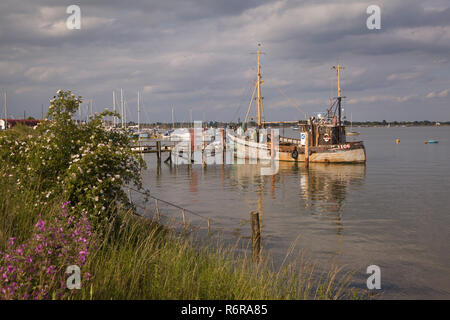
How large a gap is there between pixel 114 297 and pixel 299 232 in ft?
37.9

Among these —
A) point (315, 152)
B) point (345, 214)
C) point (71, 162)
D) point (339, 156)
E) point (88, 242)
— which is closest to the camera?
point (88, 242)

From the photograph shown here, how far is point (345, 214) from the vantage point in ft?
63.4

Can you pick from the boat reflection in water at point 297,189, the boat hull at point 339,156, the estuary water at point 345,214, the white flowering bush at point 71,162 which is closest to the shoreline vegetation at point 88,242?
the white flowering bush at point 71,162

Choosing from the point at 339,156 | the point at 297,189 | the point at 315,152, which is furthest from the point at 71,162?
the point at 339,156

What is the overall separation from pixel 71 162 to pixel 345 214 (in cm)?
1480

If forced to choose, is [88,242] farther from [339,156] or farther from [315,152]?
[339,156]

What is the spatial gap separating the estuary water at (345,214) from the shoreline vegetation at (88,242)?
91.2 inches

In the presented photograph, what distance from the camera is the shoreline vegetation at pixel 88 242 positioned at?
4883 mm

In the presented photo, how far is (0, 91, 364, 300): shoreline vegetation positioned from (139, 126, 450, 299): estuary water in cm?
232

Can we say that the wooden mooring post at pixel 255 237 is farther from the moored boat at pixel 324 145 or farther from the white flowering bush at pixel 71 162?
the moored boat at pixel 324 145

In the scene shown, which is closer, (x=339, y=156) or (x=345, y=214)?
(x=345, y=214)

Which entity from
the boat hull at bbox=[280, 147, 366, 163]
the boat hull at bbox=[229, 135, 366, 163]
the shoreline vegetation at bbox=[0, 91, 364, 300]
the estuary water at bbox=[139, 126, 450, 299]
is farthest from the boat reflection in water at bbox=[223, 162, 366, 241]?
the shoreline vegetation at bbox=[0, 91, 364, 300]
